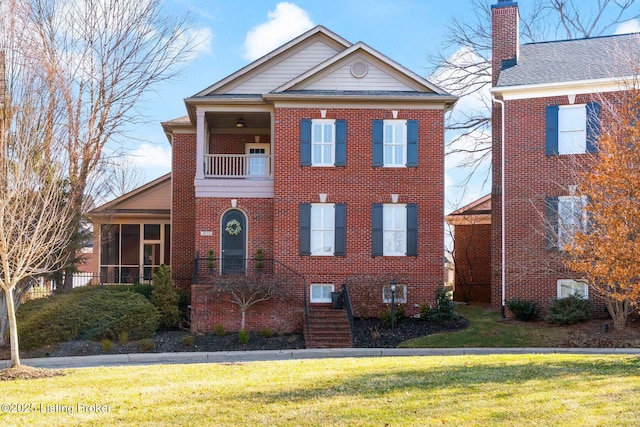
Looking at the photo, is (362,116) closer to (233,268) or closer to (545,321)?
(233,268)

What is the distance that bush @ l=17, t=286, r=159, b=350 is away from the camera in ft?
64.3

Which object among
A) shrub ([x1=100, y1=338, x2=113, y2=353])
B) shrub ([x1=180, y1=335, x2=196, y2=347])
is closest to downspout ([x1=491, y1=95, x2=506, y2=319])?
shrub ([x1=180, y1=335, x2=196, y2=347])

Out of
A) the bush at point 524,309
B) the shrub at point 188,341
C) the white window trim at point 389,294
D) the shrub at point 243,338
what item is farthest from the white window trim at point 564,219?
the shrub at point 188,341

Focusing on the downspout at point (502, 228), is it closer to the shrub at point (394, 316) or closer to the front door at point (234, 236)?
the shrub at point (394, 316)

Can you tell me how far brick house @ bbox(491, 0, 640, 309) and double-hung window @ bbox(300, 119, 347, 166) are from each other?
5.09 m

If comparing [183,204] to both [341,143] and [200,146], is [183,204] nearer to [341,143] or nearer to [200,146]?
[200,146]

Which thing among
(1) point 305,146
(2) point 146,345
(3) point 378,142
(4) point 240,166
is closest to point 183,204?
(4) point 240,166

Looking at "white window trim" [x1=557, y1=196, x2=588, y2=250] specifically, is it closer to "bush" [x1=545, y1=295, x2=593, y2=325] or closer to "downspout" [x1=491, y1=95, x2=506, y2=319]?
"bush" [x1=545, y1=295, x2=593, y2=325]

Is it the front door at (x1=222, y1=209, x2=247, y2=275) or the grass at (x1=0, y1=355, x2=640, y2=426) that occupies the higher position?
the front door at (x1=222, y1=209, x2=247, y2=275)

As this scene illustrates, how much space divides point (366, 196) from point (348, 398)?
14.3 m

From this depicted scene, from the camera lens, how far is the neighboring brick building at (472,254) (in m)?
30.3

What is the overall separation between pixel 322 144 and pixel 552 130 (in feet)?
23.3

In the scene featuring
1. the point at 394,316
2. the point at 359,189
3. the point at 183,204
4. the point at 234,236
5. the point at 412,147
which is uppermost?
the point at 412,147

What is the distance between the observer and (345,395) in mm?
10117
